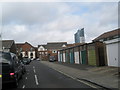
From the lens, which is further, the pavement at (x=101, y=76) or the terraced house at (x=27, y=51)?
the terraced house at (x=27, y=51)

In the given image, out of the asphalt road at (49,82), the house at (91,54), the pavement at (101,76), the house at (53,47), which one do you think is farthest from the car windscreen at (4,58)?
the house at (53,47)

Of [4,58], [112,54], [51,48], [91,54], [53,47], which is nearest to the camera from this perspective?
[4,58]

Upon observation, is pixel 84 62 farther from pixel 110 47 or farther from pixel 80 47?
pixel 110 47

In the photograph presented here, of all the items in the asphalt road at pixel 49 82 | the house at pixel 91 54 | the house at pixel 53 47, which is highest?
the house at pixel 53 47

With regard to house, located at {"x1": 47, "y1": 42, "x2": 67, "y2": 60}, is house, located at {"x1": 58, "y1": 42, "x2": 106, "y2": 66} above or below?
below

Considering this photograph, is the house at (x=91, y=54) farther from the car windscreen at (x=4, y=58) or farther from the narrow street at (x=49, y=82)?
the car windscreen at (x=4, y=58)

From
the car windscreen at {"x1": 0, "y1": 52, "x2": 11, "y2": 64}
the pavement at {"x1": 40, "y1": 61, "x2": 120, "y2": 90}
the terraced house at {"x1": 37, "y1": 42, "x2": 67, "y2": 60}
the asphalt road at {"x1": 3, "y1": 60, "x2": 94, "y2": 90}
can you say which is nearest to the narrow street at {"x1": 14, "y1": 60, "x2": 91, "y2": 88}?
the asphalt road at {"x1": 3, "y1": 60, "x2": 94, "y2": 90}

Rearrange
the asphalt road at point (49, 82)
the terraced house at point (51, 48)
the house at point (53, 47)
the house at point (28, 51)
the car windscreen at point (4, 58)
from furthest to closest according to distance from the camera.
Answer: the house at point (28, 51)
the house at point (53, 47)
the terraced house at point (51, 48)
the asphalt road at point (49, 82)
the car windscreen at point (4, 58)

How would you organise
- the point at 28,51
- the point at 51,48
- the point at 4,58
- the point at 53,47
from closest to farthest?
the point at 4,58 → the point at 51,48 → the point at 53,47 → the point at 28,51

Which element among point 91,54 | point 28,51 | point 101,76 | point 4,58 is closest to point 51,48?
point 28,51

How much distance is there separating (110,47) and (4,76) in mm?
15449

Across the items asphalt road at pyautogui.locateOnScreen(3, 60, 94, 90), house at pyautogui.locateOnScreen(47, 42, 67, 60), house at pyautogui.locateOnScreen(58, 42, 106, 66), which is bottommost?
asphalt road at pyautogui.locateOnScreen(3, 60, 94, 90)

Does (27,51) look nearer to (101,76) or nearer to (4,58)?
(101,76)

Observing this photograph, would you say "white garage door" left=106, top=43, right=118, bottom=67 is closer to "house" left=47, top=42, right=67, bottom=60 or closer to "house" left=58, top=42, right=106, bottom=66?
"house" left=58, top=42, right=106, bottom=66
